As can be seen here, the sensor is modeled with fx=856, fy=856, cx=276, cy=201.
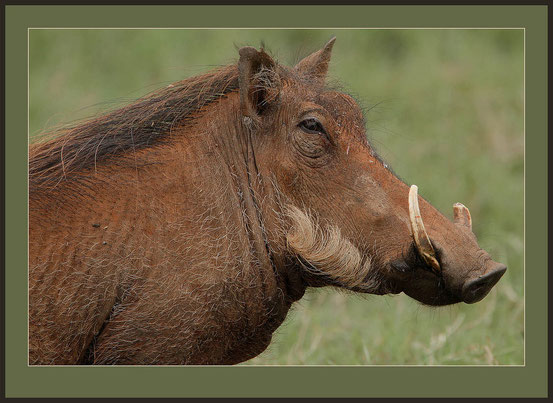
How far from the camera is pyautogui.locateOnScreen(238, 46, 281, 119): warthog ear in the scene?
3.16 metres

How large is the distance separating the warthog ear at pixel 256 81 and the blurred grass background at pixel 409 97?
2.68 meters

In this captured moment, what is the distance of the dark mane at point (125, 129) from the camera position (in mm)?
3213

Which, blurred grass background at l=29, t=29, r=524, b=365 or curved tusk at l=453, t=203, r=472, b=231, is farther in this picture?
blurred grass background at l=29, t=29, r=524, b=365

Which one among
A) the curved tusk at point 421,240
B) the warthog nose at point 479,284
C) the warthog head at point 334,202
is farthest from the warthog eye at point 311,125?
the warthog nose at point 479,284

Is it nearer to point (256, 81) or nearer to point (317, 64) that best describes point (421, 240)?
point (256, 81)

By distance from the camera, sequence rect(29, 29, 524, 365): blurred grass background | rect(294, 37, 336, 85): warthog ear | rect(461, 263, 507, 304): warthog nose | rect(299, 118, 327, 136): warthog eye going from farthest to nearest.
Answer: rect(29, 29, 524, 365): blurred grass background
rect(294, 37, 336, 85): warthog ear
rect(299, 118, 327, 136): warthog eye
rect(461, 263, 507, 304): warthog nose

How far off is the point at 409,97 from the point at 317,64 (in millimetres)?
5842

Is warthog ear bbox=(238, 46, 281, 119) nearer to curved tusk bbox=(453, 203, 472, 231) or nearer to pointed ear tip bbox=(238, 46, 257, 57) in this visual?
pointed ear tip bbox=(238, 46, 257, 57)

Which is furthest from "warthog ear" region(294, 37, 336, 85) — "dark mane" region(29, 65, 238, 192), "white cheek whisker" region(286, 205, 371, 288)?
"white cheek whisker" region(286, 205, 371, 288)

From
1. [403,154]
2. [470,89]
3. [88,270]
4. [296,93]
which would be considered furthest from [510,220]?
[88,270]

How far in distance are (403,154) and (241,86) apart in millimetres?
5483

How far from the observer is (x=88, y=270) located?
9.93ft

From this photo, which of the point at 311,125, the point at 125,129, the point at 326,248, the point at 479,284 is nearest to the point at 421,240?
the point at 479,284

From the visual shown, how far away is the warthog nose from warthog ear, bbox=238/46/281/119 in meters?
1.01
